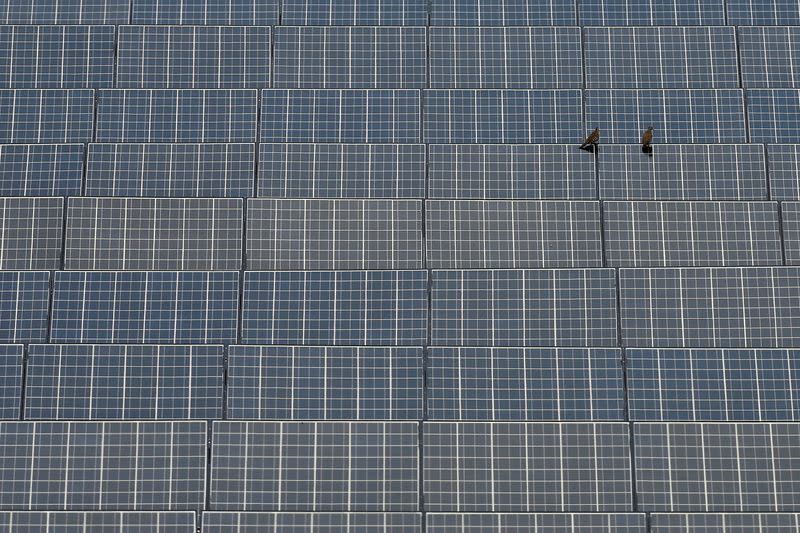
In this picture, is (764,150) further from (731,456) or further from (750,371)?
(731,456)

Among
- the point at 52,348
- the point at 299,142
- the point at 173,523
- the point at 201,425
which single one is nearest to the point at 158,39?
the point at 299,142

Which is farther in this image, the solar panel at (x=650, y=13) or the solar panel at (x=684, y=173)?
the solar panel at (x=650, y=13)

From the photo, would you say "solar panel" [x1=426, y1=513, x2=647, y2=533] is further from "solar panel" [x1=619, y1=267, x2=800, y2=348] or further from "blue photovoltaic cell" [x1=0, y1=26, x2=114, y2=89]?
"blue photovoltaic cell" [x1=0, y1=26, x2=114, y2=89]

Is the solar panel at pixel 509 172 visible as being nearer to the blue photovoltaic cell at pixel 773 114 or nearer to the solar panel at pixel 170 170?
the blue photovoltaic cell at pixel 773 114

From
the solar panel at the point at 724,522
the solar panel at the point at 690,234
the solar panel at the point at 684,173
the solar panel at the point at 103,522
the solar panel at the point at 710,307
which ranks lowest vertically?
the solar panel at the point at 724,522

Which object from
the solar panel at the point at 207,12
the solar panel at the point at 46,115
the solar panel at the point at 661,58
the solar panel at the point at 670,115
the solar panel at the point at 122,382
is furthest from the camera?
the solar panel at the point at 207,12

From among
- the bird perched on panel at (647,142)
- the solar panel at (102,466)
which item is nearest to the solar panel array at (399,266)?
the solar panel at (102,466)

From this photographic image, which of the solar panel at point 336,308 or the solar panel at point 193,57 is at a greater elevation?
the solar panel at point 193,57

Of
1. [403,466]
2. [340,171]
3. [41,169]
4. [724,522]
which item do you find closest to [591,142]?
[340,171]
